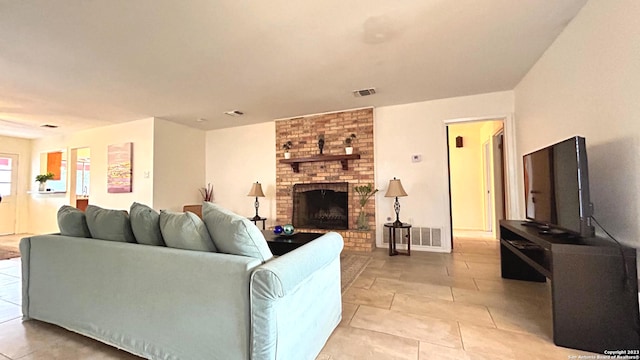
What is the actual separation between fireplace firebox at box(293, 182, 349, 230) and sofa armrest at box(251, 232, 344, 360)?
3109 millimetres

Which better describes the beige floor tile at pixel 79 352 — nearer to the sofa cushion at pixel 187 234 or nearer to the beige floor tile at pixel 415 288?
the sofa cushion at pixel 187 234

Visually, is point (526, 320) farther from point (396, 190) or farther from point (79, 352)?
point (79, 352)

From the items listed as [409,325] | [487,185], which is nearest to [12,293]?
[409,325]

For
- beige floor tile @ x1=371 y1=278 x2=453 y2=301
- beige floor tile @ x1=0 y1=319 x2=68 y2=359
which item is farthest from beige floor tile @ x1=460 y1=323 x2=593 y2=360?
beige floor tile @ x1=0 y1=319 x2=68 y2=359

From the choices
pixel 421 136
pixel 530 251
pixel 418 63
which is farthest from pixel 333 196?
pixel 530 251

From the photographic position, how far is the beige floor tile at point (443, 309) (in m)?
2.04

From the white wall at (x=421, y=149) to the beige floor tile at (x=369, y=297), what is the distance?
211 cm

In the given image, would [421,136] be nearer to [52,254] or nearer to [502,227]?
[502,227]

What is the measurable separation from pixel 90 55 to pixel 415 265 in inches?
168

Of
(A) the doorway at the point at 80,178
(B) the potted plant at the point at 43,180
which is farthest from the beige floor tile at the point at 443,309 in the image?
(B) the potted plant at the point at 43,180

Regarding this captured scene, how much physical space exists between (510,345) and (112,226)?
270 centimetres

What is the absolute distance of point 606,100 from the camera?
6.42 ft

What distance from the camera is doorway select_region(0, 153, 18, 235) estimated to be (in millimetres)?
6488

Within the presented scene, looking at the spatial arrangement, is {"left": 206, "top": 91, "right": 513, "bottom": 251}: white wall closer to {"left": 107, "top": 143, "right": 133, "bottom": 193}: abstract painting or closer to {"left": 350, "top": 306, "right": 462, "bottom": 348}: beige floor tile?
{"left": 350, "top": 306, "right": 462, "bottom": 348}: beige floor tile
